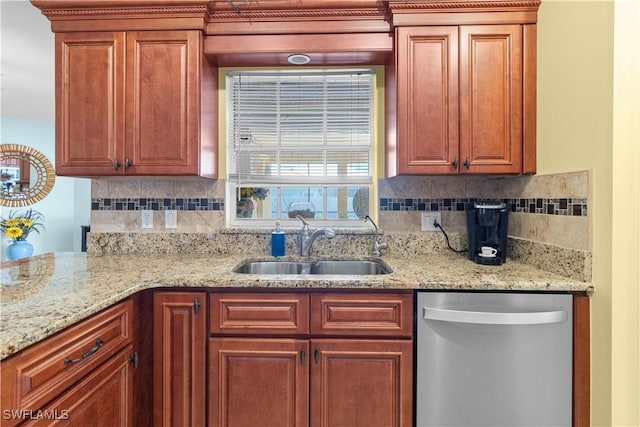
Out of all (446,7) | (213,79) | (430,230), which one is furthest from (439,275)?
(213,79)

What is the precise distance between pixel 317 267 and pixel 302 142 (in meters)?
0.84

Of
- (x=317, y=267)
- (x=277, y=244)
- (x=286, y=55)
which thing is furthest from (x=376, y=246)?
(x=286, y=55)

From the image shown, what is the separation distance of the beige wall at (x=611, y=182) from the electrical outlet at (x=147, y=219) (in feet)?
7.62

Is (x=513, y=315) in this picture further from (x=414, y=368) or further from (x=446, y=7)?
(x=446, y=7)

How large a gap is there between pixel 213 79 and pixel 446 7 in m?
1.36

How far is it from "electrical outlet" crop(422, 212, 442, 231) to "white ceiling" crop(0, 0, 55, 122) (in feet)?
9.42

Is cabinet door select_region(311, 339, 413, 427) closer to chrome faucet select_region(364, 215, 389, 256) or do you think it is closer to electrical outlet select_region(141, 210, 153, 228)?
chrome faucet select_region(364, 215, 389, 256)

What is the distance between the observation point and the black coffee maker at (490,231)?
5.78 ft

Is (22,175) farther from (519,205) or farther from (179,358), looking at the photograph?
(519,205)

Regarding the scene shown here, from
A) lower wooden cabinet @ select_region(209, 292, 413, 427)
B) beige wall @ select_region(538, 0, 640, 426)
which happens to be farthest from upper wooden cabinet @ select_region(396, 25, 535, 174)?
lower wooden cabinet @ select_region(209, 292, 413, 427)

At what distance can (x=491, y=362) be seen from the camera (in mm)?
1422

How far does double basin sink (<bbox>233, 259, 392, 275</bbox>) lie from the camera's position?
2.01m

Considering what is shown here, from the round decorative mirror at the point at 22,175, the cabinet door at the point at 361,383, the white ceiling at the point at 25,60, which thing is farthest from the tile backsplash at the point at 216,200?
the round decorative mirror at the point at 22,175

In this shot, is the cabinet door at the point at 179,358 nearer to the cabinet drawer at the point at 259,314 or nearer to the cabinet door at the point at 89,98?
the cabinet drawer at the point at 259,314
